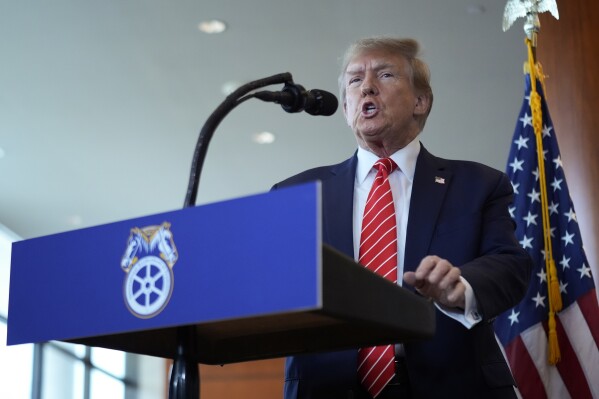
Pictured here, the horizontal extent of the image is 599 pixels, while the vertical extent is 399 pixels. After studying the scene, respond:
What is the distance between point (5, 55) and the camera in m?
6.57

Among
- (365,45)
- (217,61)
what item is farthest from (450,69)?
(365,45)

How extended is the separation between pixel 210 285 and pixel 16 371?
33.0ft

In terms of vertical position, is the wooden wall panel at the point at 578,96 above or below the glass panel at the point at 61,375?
below

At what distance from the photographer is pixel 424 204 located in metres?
2.00

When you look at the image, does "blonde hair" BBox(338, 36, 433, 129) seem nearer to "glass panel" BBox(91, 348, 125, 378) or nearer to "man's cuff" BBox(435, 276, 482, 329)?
"man's cuff" BBox(435, 276, 482, 329)

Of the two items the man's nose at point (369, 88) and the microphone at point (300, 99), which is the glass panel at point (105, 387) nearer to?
the man's nose at point (369, 88)

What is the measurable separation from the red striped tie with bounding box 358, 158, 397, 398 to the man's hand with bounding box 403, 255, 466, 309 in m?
0.28

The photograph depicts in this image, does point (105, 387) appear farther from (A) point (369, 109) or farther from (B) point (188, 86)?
(A) point (369, 109)

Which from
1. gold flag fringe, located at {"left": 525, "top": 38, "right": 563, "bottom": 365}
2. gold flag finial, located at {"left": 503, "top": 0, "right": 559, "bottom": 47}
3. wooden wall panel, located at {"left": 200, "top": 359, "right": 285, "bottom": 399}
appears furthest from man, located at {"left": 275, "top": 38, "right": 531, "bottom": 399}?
wooden wall panel, located at {"left": 200, "top": 359, "right": 285, "bottom": 399}

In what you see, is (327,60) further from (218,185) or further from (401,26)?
(218,185)

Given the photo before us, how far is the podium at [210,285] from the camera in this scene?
1.07m

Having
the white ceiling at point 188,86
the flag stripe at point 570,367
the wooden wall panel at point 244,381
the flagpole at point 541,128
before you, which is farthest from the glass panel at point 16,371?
the flag stripe at point 570,367

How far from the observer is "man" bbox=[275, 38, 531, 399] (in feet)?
5.75

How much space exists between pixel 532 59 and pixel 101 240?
2.53m
